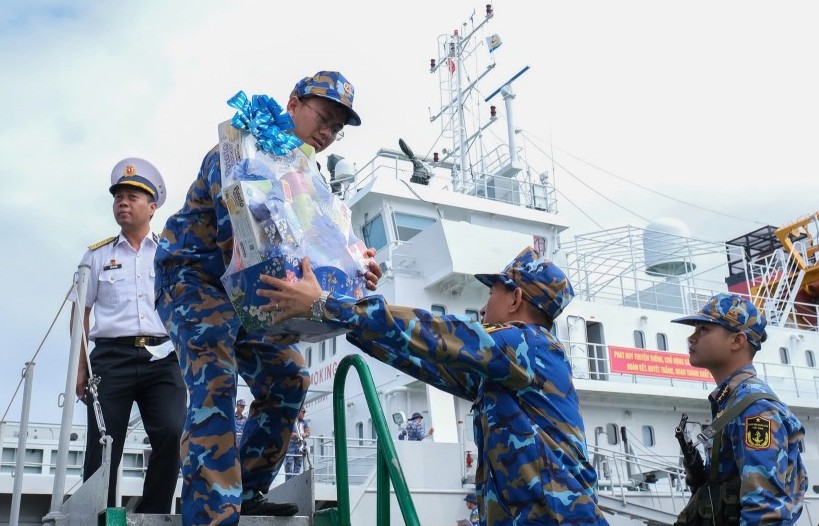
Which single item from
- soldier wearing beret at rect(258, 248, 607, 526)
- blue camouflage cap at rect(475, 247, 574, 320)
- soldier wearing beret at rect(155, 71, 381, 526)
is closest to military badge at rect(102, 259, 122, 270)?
soldier wearing beret at rect(155, 71, 381, 526)

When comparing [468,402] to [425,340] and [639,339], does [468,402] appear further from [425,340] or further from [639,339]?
[425,340]

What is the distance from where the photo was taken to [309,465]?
330 cm

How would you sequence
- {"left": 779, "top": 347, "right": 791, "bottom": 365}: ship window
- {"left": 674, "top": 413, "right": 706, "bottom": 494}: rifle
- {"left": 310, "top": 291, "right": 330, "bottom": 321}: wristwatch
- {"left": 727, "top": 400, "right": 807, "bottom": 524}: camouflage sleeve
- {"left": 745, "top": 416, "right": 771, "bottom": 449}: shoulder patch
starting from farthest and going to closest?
{"left": 779, "top": 347, "right": 791, "bottom": 365}: ship window
{"left": 674, "top": 413, "right": 706, "bottom": 494}: rifle
{"left": 745, "top": 416, "right": 771, "bottom": 449}: shoulder patch
{"left": 727, "top": 400, "right": 807, "bottom": 524}: camouflage sleeve
{"left": 310, "top": 291, "right": 330, "bottom": 321}: wristwatch

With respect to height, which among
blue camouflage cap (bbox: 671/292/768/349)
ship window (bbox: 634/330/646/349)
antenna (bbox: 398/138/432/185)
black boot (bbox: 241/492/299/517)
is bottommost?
black boot (bbox: 241/492/299/517)

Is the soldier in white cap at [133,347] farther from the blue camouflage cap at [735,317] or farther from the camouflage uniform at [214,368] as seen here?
the blue camouflage cap at [735,317]

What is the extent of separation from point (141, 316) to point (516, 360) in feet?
6.96

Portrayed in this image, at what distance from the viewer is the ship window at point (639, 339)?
16047mm

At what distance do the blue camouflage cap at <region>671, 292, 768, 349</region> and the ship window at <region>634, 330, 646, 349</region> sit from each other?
12148 mm

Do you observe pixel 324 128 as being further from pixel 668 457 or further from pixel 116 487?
pixel 668 457

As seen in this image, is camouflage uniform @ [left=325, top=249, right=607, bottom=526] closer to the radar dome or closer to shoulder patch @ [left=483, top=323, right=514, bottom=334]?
shoulder patch @ [left=483, top=323, right=514, bottom=334]

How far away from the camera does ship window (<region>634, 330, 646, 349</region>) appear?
632 inches

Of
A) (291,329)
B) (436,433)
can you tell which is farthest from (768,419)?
(436,433)

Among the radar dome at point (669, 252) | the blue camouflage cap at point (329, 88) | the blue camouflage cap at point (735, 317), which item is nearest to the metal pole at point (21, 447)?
the blue camouflage cap at point (329, 88)

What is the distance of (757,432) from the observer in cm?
361
